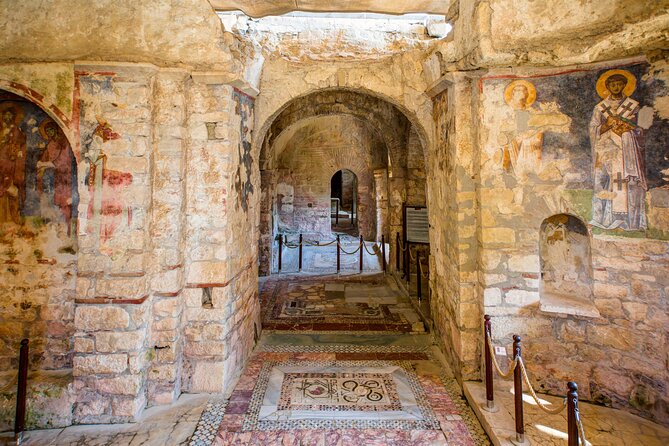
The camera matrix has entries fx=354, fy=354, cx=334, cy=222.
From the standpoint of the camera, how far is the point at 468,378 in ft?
11.5

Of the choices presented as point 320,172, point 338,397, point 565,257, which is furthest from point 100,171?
point 320,172

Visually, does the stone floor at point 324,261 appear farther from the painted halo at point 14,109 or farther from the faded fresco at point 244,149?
the painted halo at point 14,109

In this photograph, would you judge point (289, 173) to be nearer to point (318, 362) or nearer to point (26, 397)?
point (318, 362)

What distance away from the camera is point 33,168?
140 inches

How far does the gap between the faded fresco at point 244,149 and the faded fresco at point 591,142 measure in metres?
2.49

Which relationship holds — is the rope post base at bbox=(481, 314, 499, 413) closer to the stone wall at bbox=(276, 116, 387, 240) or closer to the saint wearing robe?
the saint wearing robe

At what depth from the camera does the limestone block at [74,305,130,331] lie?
3137 mm

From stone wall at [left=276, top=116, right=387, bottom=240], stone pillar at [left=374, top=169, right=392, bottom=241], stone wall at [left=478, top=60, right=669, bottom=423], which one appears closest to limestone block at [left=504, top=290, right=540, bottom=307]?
stone wall at [left=478, top=60, right=669, bottom=423]

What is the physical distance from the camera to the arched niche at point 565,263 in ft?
11.5

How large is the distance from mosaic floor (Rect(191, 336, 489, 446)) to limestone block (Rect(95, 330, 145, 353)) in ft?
2.98

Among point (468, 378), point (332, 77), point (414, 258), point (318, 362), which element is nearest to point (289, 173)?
point (414, 258)

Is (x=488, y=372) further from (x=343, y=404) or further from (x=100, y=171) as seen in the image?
(x=100, y=171)

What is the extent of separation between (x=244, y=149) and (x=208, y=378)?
7.95 feet

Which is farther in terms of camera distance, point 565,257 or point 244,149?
point 244,149
